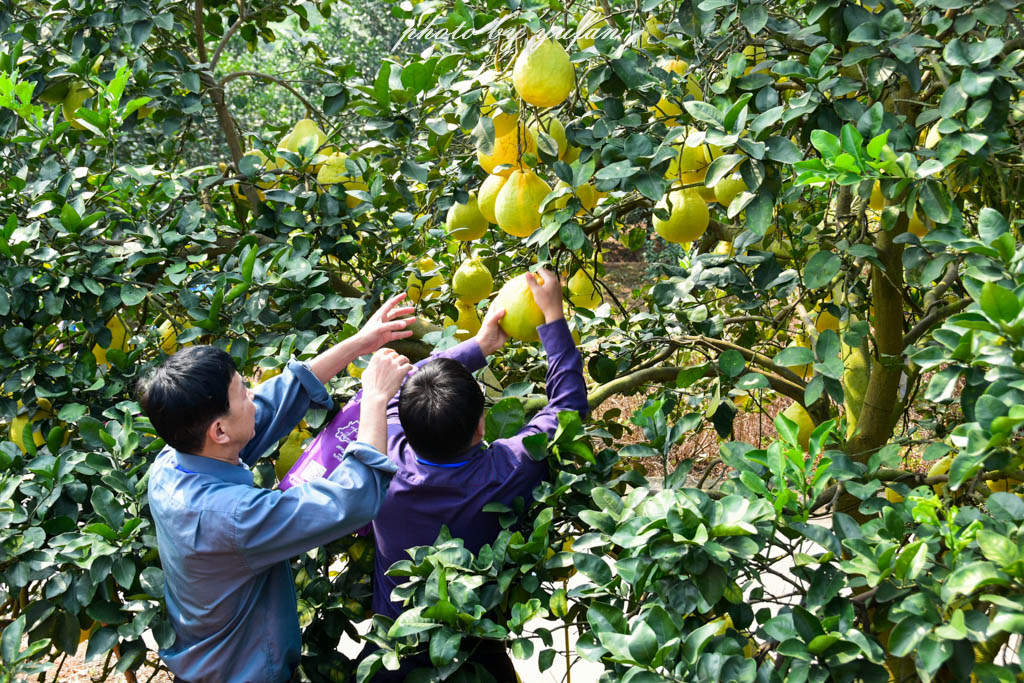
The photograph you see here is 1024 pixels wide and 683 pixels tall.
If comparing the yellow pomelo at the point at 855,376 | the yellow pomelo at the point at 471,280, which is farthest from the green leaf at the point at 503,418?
the yellow pomelo at the point at 855,376

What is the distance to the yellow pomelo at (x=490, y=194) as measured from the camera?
1.76m

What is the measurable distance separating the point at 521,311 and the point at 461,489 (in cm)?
40

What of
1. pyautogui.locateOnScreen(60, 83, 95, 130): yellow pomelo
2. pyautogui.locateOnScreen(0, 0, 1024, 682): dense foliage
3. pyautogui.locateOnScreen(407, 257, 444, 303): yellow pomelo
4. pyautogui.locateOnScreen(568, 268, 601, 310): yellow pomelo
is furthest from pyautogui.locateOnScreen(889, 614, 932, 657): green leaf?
pyautogui.locateOnScreen(60, 83, 95, 130): yellow pomelo

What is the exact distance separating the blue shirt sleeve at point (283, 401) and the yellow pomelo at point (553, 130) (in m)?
0.66

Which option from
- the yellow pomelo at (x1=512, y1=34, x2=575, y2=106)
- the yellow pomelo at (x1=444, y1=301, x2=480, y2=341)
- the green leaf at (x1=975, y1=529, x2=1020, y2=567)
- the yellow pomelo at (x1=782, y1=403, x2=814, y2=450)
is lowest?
the yellow pomelo at (x1=782, y1=403, x2=814, y2=450)

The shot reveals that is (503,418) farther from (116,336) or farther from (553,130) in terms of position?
(116,336)

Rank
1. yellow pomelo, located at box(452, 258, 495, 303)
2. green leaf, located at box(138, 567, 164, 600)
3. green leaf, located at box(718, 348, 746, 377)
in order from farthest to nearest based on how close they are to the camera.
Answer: yellow pomelo, located at box(452, 258, 495, 303) → green leaf, located at box(138, 567, 164, 600) → green leaf, located at box(718, 348, 746, 377)

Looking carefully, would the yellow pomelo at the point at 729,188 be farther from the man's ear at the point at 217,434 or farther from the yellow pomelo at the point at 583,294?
the man's ear at the point at 217,434

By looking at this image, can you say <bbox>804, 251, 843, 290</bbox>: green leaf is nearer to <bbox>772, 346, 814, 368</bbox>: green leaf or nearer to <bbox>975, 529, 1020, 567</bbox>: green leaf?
<bbox>772, 346, 814, 368</bbox>: green leaf

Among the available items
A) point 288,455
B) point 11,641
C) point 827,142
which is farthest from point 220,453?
point 827,142

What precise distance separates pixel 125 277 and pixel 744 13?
55.9 inches

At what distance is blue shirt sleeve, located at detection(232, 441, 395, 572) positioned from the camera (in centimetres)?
146

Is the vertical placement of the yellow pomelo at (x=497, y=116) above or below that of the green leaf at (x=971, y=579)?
above

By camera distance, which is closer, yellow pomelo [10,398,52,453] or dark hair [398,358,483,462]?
dark hair [398,358,483,462]
